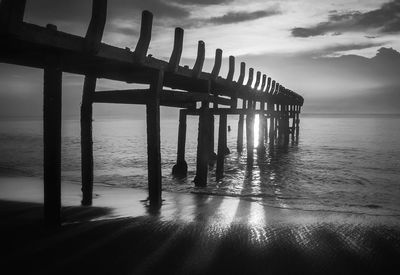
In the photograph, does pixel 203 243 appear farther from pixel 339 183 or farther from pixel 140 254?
pixel 339 183

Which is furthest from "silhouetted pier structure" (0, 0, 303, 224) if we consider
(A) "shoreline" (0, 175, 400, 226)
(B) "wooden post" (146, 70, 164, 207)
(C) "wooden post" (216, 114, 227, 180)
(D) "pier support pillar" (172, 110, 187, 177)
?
(D) "pier support pillar" (172, 110, 187, 177)

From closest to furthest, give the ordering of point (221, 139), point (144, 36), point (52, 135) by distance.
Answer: point (52, 135), point (144, 36), point (221, 139)

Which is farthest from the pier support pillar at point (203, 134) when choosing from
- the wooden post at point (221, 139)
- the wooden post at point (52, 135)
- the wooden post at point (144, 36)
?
the wooden post at point (52, 135)

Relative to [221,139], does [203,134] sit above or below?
above

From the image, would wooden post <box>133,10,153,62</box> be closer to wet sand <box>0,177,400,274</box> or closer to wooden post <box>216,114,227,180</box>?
wet sand <box>0,177,400,274</box>

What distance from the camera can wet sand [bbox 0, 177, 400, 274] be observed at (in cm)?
Answer: 289

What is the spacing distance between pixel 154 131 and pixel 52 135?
1645 millimetres

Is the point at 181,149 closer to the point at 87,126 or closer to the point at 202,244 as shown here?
the point at 87,126

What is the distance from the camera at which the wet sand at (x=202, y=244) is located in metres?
2.89

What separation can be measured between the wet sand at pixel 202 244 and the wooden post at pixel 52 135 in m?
0.30

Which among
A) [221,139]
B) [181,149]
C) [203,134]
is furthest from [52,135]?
[181,149]

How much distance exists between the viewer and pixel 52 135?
3.77 m

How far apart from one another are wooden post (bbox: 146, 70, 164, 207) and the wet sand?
0.53 m

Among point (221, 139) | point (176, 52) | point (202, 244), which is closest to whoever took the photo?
point (202, 244)
